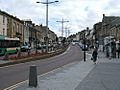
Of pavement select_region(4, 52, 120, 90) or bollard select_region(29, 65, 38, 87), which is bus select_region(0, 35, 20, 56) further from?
bollard select_region(29, 65, 38, 87)

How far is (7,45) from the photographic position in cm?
5369

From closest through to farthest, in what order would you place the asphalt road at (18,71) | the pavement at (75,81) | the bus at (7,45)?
the pavement at (75,81), the asphalt road at (18,71), the bus at (7,45)

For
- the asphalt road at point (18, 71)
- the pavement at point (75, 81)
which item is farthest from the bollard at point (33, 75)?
the asphalt road at point (18, 71)

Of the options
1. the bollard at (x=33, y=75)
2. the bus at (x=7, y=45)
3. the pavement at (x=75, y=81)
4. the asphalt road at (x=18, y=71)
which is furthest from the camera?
the bus at (x=7, y=45)

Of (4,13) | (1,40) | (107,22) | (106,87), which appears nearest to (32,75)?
(106,87)

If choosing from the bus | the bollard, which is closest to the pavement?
the bollard

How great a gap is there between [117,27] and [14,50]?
33105 millimetres

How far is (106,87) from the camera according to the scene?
52.0ft

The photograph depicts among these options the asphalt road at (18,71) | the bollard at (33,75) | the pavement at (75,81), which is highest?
the bollard at (33,75)

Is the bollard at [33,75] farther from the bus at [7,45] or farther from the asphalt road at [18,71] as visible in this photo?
the bus at [7,45]

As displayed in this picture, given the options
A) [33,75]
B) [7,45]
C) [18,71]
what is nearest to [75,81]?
[33,75]

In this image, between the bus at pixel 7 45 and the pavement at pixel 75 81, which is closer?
the pavement at pixel 75 81

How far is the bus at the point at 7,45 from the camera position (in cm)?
5123

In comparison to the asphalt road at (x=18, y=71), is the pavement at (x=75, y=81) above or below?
above
